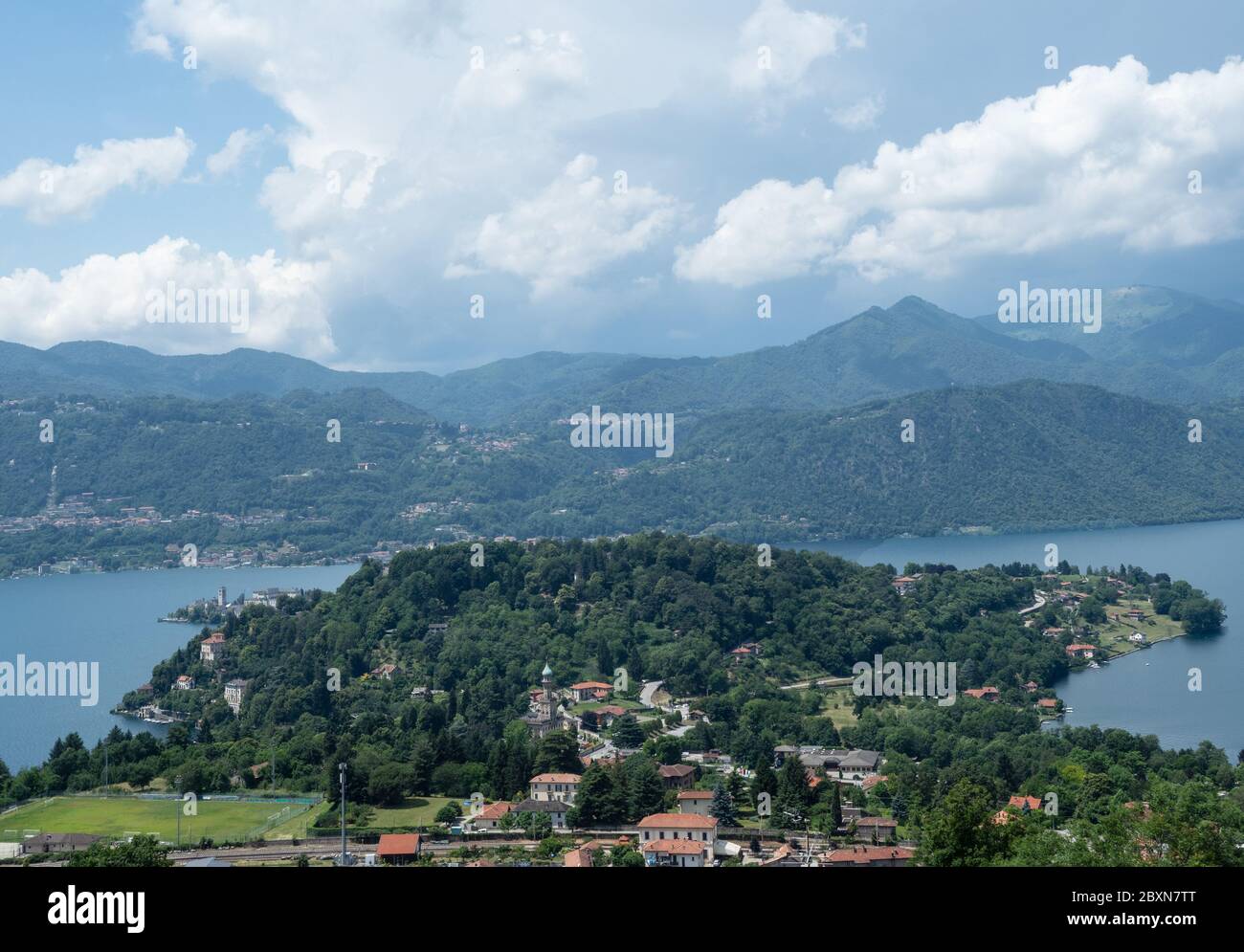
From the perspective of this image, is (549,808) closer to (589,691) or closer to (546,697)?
(546,697)

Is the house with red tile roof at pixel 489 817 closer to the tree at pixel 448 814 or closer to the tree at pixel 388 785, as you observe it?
the tree at pixel 448 814

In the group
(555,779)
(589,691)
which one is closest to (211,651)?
(589,691)

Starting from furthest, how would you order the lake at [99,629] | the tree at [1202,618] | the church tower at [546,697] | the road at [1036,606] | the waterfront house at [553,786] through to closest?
the road at [1036,606]
the tree at [1202,618]
the lake at [99,629]
the church tower at [546,697]
the waterfront house at [553,786]

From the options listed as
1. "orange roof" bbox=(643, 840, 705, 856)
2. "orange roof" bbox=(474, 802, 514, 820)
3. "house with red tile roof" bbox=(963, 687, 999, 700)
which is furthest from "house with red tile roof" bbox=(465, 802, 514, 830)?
"house with red tile roof" bbox=(963, 687, 999, 700)

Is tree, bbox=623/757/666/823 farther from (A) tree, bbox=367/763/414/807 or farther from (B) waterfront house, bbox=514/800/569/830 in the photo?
(A) tree, bbox=367/763/414/807

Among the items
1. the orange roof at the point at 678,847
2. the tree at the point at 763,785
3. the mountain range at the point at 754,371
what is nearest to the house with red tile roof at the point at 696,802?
the tree at the point at 763,785

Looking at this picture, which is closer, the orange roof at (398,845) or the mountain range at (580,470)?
the orange roof at (398,845)

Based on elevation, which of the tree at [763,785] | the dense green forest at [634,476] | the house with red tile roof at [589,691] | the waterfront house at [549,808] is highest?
the dense green forest at [634,476]

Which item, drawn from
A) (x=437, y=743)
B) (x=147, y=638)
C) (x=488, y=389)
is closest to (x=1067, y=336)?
(x=488, y=389)
